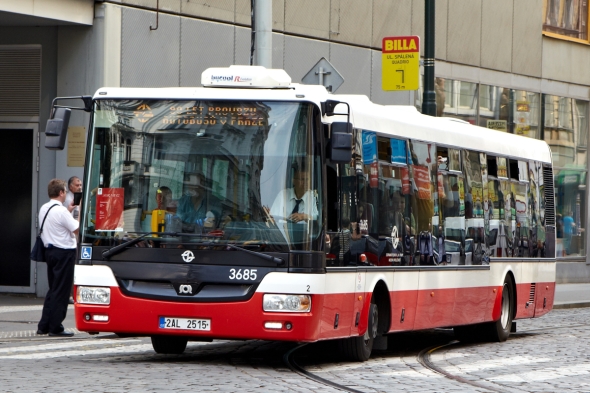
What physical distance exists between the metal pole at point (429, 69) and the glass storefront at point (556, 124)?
24.4 feet

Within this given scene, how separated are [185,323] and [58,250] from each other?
12.4ft

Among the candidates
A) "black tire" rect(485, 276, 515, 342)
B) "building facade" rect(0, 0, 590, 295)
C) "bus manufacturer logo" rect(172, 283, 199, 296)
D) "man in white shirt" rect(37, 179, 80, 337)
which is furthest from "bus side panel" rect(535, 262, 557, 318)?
"bus manufacturer logo" rect(172, 283, 199, 296)

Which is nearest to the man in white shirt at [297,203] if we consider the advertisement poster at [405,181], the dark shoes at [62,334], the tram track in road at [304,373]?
the tram track in road at [304,373]

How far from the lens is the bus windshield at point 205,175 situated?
1122cm

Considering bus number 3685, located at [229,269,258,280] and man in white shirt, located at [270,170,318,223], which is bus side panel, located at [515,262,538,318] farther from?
bus number 3685, located at [229,269,258,280]

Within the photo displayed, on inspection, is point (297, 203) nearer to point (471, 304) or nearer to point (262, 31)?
point (471, 304)

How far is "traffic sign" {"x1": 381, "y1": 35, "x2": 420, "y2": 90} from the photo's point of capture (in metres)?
19.6

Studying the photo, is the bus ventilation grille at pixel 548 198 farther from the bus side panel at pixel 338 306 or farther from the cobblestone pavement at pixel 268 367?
the bus side panel at pixel 338 306

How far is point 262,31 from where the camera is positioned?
16.9 metres

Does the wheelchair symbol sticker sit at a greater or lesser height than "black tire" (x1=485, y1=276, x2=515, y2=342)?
greater

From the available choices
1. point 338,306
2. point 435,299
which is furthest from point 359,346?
point 435,299

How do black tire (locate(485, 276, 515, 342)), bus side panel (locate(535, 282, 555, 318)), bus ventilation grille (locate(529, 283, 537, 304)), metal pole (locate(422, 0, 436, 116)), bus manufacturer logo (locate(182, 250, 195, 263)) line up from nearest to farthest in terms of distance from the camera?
bus manufacturer logo (locate(182, 250, 195, 263)) → black tire (locate(485, 276, 515, 342)) → bus ventilation grille (locate(529, 283, 537, 304)) → bus side panel (locate(535, 282, 555, 318)) → metal pole (locate(422, 0, 436, 116))

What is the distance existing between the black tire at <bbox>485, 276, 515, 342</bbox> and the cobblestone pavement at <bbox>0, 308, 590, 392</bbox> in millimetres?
360

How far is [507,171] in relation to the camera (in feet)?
56.1
